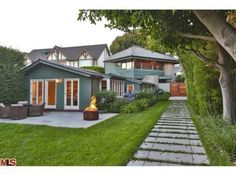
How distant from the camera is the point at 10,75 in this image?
604cm

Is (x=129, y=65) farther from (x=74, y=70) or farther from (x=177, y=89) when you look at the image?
(x=177, y=89)

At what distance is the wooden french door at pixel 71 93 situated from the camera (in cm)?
723

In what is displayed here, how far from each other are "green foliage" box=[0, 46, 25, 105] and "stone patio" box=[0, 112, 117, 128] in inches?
24.5

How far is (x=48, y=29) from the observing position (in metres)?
4.37

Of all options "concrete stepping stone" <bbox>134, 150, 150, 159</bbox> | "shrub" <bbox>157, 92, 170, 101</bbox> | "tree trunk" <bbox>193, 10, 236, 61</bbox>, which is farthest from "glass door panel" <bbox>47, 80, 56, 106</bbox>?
"shrub" <bbox>157, 92, 170, 101</bbox>

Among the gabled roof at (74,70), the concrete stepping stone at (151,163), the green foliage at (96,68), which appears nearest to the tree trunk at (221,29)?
the concrete stepping stone at (151,163)

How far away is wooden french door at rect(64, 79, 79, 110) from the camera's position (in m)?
7.23

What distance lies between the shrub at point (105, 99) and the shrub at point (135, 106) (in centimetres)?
49

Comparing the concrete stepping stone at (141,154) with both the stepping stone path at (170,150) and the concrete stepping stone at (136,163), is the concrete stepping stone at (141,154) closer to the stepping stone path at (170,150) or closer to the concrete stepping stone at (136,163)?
the stepping stone path at (170,150)

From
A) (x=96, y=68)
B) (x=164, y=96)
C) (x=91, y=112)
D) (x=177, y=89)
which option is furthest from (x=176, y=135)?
(x=177, y=89)

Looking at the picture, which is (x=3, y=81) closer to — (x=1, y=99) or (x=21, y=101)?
(x=1, y=99)

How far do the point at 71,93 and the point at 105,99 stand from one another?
1.58 meters

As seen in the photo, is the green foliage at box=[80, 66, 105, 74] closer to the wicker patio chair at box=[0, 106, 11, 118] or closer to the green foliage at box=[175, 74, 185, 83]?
the wicker patio chair at box=[0, 106, 11, 118]
